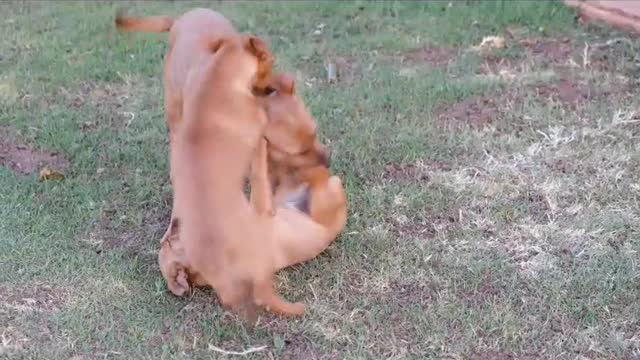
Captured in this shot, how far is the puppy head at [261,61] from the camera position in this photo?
2619mm

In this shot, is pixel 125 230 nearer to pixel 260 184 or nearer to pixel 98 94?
pixel 260 184

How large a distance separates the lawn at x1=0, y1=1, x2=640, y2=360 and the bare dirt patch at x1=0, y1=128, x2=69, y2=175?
0.01m

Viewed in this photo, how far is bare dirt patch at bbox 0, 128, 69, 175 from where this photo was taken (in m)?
3.78

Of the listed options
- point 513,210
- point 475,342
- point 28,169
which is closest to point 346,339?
point 475,342

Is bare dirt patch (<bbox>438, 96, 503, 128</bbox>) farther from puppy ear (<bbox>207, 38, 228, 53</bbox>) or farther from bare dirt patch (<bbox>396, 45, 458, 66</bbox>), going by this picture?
puppy ear (<bbox>207, 38, 228, 53</bbox>)

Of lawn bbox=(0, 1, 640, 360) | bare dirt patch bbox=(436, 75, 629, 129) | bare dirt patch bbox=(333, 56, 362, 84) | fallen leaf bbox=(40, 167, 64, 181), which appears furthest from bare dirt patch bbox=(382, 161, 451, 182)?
fallen leaf bbox=(40, 167, 64, 181)

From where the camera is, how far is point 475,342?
2680mm

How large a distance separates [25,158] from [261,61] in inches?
62.8

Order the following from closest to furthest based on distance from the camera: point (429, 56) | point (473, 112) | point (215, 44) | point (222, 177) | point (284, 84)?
1. point (222, 177)
2. point (215, 44)
3. point (284, 84)
4. point (473, 112)
5. point (429, 56)

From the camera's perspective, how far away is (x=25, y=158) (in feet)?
12.7

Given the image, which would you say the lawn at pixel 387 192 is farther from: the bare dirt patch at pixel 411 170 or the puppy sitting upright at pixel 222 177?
the puppy sitting upright at pixel 222 177

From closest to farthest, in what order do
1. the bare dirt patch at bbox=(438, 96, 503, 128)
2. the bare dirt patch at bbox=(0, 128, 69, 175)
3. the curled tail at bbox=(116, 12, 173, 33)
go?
the curled tail at bbox=(116, 12, 173, 33) < the bare dirt patch at bbox=(0, 128, 69, 175) < the bare dirt patch at bbox=(438, 96, 503, 128)

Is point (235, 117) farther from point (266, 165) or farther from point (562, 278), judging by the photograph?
point (562, 278)

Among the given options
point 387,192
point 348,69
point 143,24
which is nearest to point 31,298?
point 143,24
